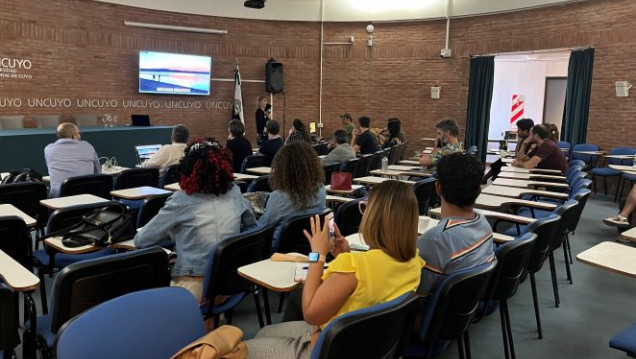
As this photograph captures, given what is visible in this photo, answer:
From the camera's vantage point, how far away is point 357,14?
39.9ft

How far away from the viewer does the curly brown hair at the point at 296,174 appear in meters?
3.35

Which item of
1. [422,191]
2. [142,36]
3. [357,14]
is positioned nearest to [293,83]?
[357,14]

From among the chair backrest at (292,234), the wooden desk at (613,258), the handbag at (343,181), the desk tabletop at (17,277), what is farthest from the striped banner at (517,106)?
the desk tabletop at (17,277)

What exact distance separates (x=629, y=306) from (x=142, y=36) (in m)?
10.2

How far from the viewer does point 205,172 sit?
2.72 m

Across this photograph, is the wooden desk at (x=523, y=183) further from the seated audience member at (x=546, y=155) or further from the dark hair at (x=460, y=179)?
the dark hair at (x=460, y=179)

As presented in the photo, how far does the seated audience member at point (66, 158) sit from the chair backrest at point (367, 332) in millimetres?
4307

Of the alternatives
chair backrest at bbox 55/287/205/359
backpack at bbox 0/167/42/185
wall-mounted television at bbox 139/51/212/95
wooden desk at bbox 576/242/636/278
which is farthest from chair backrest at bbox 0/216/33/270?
wall-mounted television at bbox 139/51/212/95

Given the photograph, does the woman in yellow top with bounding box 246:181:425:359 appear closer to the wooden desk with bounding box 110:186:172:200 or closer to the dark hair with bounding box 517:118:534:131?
the wooden desk with bounding box 110:186:172:200

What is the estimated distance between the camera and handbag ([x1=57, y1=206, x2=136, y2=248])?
278cm

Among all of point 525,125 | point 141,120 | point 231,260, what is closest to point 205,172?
point 231,260

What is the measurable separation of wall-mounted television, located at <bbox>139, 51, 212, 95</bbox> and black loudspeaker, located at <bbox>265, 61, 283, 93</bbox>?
1408 mm

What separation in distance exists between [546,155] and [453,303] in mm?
5285

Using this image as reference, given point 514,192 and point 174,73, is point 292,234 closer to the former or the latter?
point 514,192
